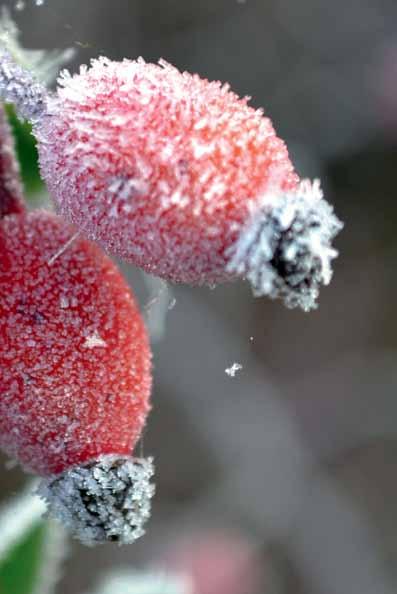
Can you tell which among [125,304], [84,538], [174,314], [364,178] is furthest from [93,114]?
[364,178]

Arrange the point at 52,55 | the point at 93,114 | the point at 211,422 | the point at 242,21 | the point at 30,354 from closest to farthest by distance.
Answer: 1. the point at 93,114
2. the point at 30,354
3. the point at 52,55
4. the point at 211,422
5. the point at 242,21

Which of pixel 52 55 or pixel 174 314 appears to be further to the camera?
pixel 174 314

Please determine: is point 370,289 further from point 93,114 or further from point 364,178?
point 93,114

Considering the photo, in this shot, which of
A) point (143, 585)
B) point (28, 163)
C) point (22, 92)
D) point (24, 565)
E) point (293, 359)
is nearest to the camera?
point (22, 92)

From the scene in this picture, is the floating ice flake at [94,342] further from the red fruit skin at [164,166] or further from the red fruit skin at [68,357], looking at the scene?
the red fruit skin at [164,166]

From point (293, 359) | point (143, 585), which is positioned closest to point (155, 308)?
point (143, 585)

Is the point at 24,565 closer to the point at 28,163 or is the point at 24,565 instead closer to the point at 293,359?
the point at 28,163

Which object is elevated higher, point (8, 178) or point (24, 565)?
point (8, 178)
